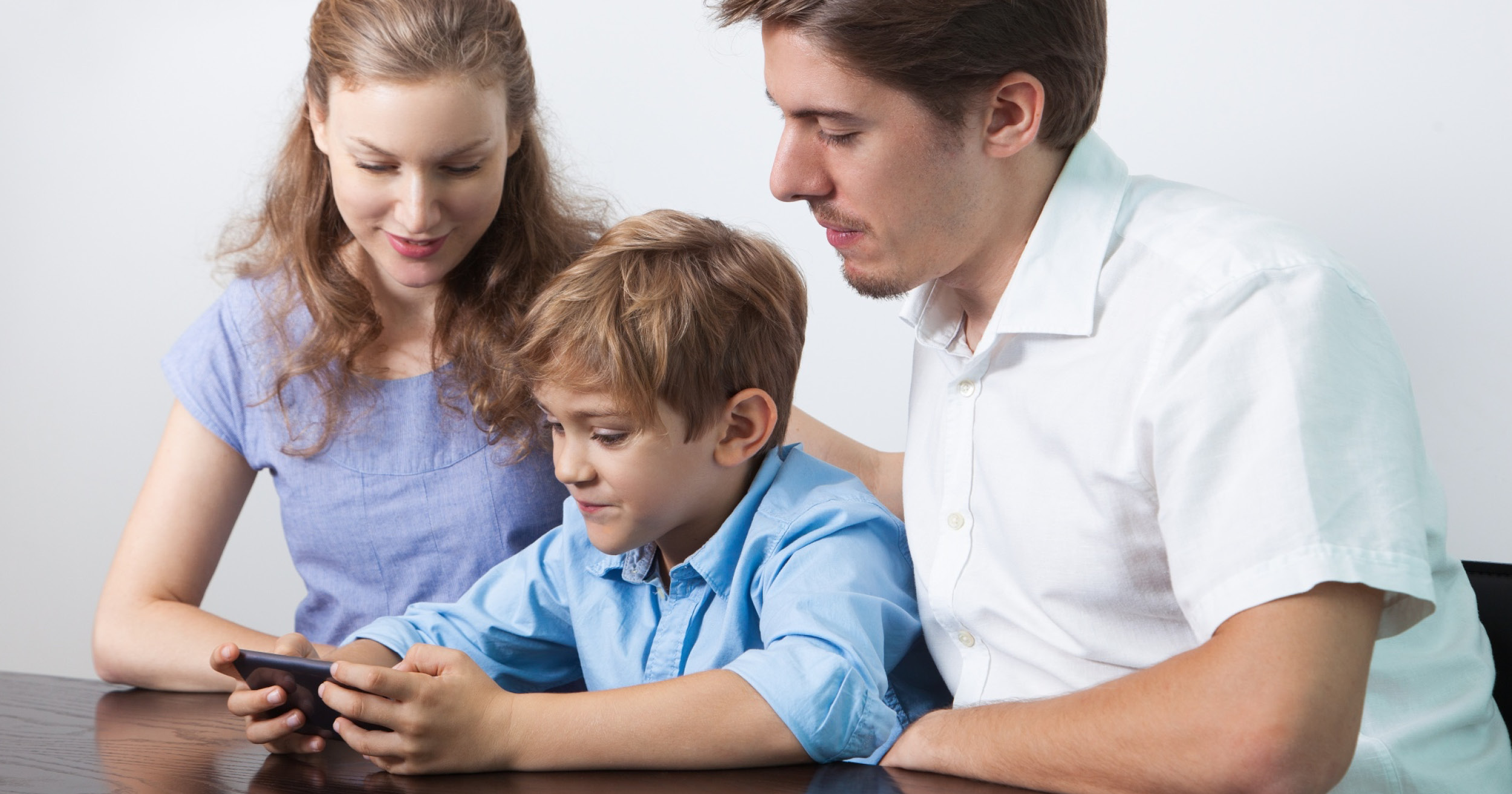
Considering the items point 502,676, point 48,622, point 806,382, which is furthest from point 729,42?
point 48,622

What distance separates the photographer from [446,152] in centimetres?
139

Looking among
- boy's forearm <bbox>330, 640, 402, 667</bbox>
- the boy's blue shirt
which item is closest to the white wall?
the boy's blue shirt

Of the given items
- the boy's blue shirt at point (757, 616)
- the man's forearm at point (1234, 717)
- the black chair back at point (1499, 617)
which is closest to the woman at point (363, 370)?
the boy's blue shirt at point (757, 616)

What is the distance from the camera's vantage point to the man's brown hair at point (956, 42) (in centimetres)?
104

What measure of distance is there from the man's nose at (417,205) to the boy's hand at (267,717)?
555 millimetres

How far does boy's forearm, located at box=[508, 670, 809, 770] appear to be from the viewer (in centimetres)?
93

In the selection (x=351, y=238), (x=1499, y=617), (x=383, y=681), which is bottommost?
(x=1499, y=617)

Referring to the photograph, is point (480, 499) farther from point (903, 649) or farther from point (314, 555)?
point (903, 649)

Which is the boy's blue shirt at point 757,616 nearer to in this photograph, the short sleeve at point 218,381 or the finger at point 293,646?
the finger at point 293,646

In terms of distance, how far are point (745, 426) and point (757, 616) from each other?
0.62ft

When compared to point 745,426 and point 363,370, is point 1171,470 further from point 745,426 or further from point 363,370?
point 363,370

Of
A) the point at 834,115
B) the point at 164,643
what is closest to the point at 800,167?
the point at 834,115

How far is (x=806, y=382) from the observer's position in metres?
1.97

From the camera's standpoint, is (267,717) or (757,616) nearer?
(267,717)
